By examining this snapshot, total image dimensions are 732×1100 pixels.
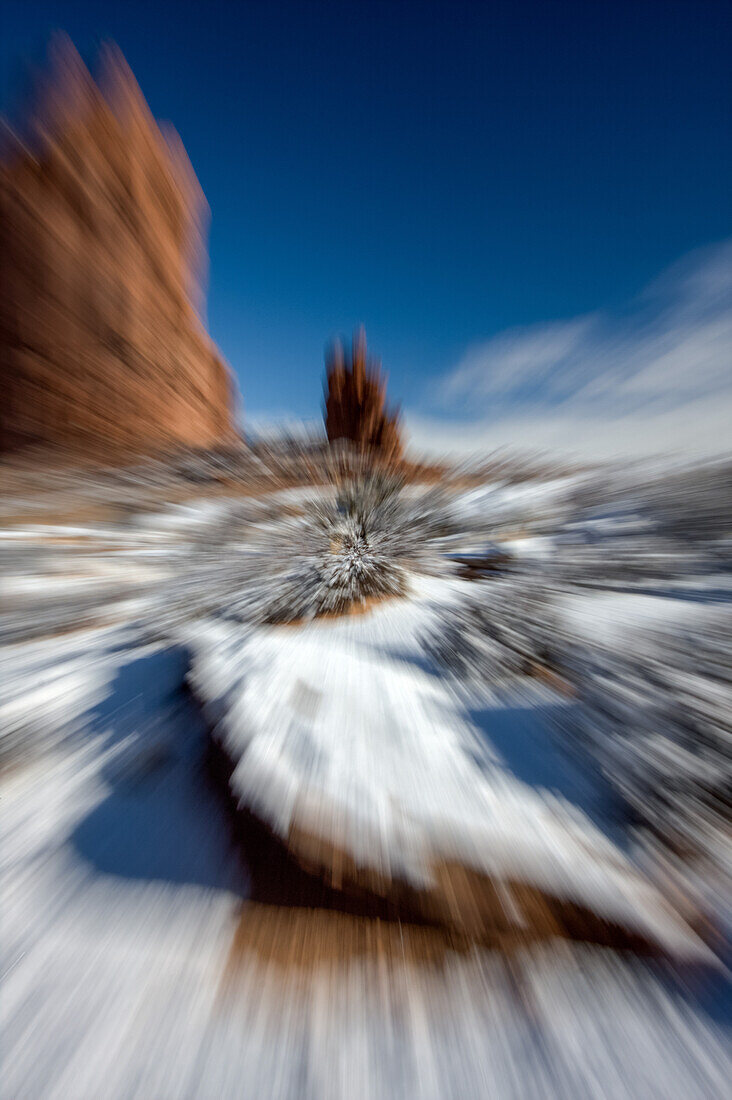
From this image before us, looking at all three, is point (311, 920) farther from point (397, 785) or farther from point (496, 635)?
point (496, 635)

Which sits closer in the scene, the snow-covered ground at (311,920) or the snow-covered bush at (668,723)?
the snow-covered ground at (311,920)

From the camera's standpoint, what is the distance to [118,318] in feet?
19.9

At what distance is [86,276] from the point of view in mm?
5844

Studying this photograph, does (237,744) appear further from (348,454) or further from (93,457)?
(93,457)

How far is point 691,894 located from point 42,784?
81cm

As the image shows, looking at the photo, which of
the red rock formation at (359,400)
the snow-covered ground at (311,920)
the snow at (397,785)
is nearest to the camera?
the snow-covered ground at (311,920)

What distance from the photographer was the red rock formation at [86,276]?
5574 millimetres

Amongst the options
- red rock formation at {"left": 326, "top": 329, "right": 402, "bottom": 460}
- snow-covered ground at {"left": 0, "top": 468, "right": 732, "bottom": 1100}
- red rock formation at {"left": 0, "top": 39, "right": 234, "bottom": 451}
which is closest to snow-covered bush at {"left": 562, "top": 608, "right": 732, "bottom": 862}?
snow-covered ground at {"left": 0, "top": 468, "right": 732, "bottom": 1100}

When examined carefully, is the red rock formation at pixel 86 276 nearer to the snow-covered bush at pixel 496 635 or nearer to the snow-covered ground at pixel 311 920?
the snow-covered bush at pixel 496 635

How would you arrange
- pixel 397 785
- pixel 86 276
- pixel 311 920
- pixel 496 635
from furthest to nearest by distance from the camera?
pixel 86 276 → pixel 496 635 → pixel 397 785 → pixel 311 920

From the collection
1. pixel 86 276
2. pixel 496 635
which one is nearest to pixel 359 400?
pixel 86 276

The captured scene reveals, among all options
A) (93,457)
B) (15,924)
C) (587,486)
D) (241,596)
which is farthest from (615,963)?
(93,457)

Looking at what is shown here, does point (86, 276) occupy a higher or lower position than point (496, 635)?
higher

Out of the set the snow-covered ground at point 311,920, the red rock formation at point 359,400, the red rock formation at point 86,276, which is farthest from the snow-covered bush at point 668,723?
the red rock formation at point 359,400
